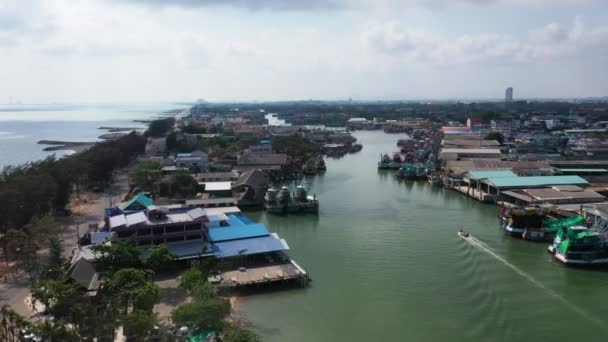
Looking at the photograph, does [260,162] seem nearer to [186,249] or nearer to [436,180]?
[436,180]

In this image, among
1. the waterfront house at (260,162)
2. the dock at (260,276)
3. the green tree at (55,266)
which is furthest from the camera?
the waterfront house at (260,162)

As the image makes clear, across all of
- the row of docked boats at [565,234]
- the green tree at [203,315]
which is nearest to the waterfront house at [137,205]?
the green tree at [203,315]

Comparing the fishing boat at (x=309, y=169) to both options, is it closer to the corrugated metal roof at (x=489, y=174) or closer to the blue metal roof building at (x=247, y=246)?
the corrugated metal roof at (x=489, y=174)

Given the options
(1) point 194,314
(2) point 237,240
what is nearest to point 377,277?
(2) point 237,240

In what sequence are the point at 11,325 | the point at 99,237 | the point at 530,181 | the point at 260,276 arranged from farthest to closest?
the point at 530,181
the point at 99,237
the point at 260,276
the point at 11,325

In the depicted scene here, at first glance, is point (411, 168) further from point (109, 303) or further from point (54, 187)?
point (109, 303)

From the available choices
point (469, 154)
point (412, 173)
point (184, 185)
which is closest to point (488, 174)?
point (412, 173)
